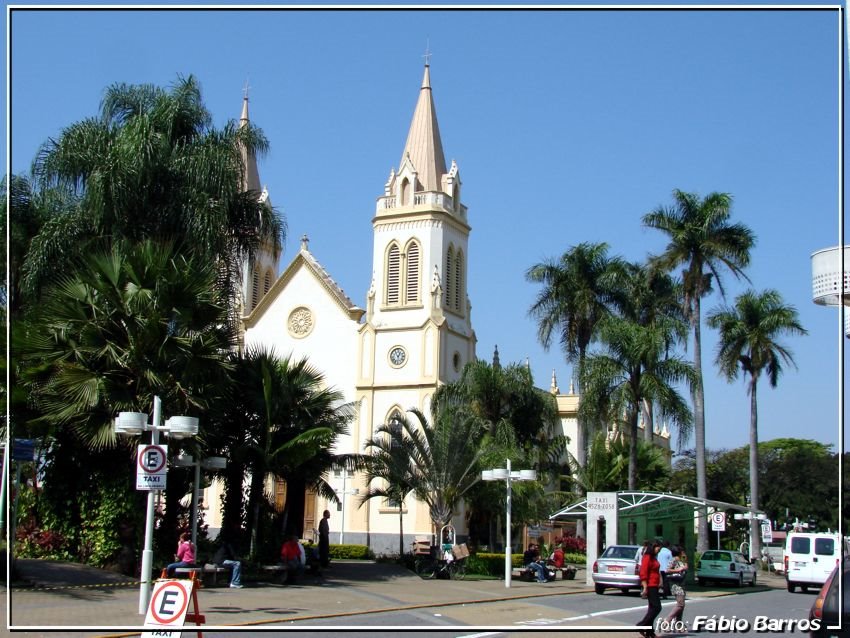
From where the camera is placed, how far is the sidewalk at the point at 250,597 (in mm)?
15320

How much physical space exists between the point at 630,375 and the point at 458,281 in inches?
750

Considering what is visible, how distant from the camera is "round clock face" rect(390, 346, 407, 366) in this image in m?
48.3

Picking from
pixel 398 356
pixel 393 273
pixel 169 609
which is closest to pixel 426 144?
pixel 393 273

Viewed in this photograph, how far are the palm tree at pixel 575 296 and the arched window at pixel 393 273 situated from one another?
10.6 meters

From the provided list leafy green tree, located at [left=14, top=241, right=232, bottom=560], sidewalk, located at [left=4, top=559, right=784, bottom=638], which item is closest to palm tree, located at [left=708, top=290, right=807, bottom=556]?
sidewalk, located at [left=4, top=559, right=784, bottom=638]

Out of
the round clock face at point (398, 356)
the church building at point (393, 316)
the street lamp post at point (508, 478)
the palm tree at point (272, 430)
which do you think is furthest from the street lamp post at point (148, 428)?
the round clock face at point (398, 356)

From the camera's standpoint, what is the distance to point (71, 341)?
806 inches

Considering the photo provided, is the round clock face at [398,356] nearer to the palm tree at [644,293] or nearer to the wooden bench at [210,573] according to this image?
the palm tree at [644,293]

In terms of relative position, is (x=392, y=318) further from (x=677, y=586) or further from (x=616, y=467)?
(x=677, y=586)

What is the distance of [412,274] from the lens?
49.0 m

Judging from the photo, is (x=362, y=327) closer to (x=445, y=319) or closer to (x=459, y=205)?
(x=445, y=319)

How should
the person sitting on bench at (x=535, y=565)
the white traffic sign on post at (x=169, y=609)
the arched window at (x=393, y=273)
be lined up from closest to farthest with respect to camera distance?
1. the white traffic sign on post at (x=169, y=609)
2. the person sitting on bench at (x=535, y=565)
3. the arched window at (x=393, y=273)

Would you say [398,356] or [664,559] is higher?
[398,356]

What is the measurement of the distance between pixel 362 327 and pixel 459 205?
7.62m
